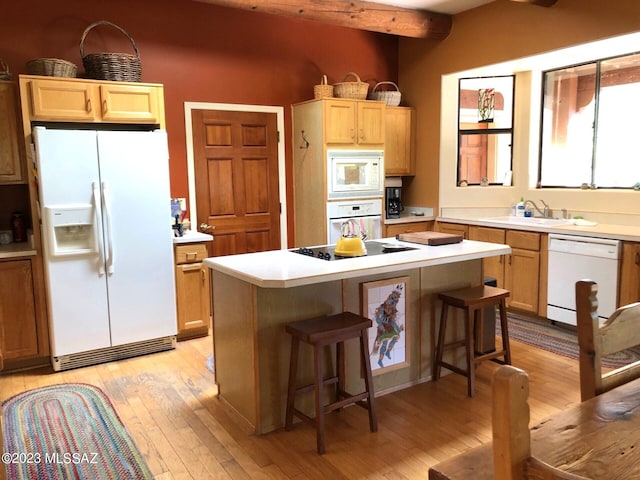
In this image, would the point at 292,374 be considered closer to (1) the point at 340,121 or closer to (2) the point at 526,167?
(1) the point at 340,121

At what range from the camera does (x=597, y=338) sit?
1.38m

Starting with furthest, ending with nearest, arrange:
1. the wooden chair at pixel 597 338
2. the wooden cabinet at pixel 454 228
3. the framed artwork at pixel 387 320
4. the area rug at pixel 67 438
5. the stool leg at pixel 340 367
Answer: the wooden cabinet at pixel 454 228 → the framed artwork at pixel 387 320 → the stool leg at pixel 340 367 → the area rug at pixel 67 438 → the wooden chair at pixel 597 338

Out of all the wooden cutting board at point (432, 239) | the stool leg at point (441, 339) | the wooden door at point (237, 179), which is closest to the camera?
the stool leg at point (441, 339)

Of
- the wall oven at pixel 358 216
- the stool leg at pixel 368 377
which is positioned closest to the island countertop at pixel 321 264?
the stool leg at pixel 368 377

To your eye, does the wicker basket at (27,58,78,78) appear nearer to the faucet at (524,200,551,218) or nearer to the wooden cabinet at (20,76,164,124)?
the wooden cabinet at (20,76,164,124)

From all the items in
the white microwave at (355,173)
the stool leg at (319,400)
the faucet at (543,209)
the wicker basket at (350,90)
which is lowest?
the stool leg at (319,400)

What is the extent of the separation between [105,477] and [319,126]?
11.3 feet

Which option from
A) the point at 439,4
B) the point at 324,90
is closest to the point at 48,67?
the point at 324,90

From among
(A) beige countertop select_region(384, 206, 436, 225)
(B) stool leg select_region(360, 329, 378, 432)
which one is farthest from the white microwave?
(B) stool leg select_region(360, 329, 378, 432)

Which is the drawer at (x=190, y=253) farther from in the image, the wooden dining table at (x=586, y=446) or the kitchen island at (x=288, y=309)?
the wooden dining table at (x=586, y=446)

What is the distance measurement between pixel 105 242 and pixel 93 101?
1.01 m

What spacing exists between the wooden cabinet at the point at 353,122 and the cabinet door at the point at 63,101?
2.05m

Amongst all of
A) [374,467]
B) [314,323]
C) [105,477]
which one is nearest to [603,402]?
[374,467]

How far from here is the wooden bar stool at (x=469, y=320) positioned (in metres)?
3.02
